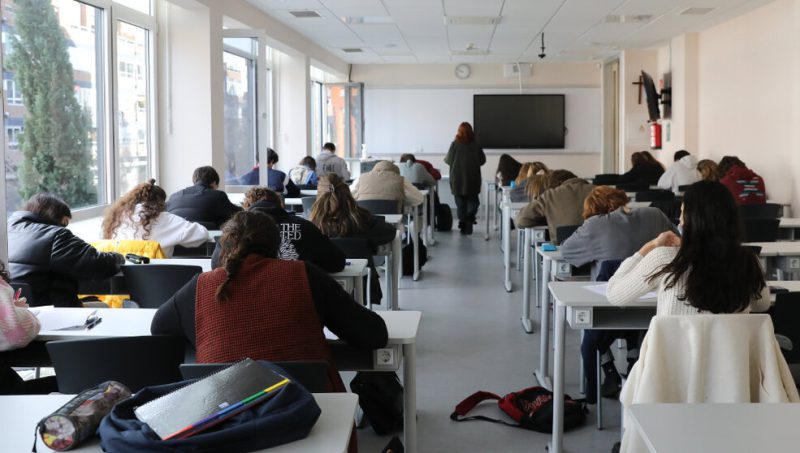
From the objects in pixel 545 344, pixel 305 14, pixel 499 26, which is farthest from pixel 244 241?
pixel 499 26

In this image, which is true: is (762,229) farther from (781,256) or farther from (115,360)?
(115,360)

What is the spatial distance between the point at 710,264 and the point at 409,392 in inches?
44.3

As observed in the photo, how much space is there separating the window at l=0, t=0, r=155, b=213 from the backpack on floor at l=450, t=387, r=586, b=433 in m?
3.14

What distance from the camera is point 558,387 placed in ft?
12.0

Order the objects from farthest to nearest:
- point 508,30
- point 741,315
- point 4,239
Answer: point 508,30 < point 4,239 < point 741,315

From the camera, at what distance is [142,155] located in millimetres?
8016

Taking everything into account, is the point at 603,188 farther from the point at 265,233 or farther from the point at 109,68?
the point at 109,68

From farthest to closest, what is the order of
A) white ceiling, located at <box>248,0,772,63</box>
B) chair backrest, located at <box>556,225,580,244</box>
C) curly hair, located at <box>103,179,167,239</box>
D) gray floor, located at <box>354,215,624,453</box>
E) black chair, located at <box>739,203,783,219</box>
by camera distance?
1. white ceiling, located at <box>248,0,772,63</box>
2. black chair, located at <box>739,203,783,219</box>
3. chair backrest, located at <box>556,225,580,244</box>
4. curly hair, located at <box>103,179,167,239</box>
5. gray floor, located at <box>354,215,624,453</box>

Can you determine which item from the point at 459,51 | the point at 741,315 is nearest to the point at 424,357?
the point at 741,315

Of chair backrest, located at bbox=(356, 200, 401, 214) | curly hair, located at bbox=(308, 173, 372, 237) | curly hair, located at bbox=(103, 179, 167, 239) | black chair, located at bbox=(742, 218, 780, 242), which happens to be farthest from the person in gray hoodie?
curly hair, located at bbox=(103, 179, 167, 239)

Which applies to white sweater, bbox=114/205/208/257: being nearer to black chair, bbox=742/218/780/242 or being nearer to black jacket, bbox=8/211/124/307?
black jacket, bbox=8/211/124/307

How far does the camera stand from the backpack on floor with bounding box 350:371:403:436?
4.04 m

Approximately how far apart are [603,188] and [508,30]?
733cm

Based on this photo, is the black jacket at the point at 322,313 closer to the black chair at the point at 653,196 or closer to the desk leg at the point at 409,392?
the desk leg at the point at 409,392
